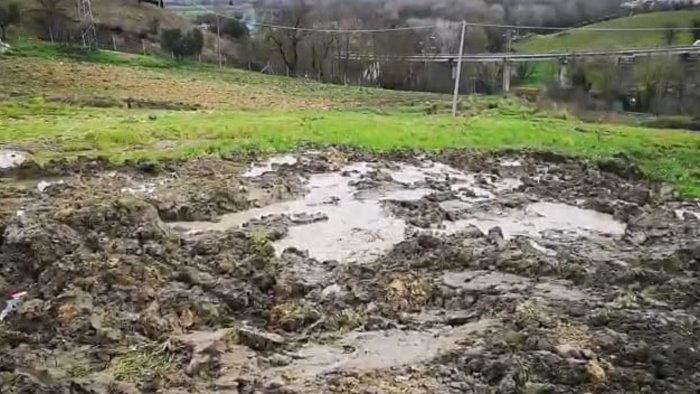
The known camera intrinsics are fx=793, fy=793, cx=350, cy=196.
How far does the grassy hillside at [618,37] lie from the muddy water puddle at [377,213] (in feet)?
117

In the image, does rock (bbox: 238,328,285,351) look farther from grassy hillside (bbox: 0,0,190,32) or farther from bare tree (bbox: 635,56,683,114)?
grassy hillside (bbox: 0,0,190,32)

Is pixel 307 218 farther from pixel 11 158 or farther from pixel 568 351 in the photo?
pixel 11 158

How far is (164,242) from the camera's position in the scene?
35.0ft

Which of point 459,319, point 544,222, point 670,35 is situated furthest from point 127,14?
point 459,319

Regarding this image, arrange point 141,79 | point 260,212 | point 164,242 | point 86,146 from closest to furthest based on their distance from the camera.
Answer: point 164,242
point 260,212
point 86,146
point 141,79

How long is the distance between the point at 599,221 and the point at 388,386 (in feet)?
27.6

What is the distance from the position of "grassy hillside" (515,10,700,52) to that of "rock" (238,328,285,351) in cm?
4520

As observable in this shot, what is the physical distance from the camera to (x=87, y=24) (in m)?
45.1

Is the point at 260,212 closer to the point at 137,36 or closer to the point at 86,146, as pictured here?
the point at 86,146

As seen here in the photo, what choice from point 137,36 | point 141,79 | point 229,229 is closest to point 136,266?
point 229,229

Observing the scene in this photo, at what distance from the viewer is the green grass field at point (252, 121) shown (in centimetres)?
1925

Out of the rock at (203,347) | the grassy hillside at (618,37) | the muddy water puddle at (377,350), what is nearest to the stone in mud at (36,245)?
the rock at (203,347)

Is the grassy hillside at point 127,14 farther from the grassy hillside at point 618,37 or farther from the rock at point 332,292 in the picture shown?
the rock at point 332,292

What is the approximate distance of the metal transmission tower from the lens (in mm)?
43938
